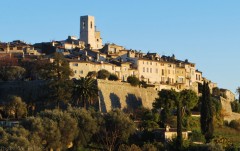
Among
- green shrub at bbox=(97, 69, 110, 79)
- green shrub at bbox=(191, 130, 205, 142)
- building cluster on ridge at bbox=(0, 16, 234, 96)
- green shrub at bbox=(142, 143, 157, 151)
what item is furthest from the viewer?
building cluster on ridge at bbox=(0, 16, 234, 96)

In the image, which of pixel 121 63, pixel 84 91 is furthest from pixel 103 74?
pixel 84 91

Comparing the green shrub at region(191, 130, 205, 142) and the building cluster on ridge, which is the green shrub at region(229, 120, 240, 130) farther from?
the green shrub at region(191, 130, 205, 142)

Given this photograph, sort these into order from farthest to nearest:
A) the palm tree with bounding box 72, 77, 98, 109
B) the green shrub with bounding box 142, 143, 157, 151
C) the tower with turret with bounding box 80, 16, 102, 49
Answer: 1. the tower with turret with bounding box 80, 16, 102, 49
2. the palm tree with bounding box 72, 77, 98, 109
3. the green shrub with bounding box 142, 143, 157, 151

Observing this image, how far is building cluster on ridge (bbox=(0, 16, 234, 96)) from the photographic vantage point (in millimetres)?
86688

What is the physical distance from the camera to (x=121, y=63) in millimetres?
89438

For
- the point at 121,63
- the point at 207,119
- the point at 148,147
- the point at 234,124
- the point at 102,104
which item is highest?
the point at 121,63

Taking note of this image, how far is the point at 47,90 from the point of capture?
233 ft

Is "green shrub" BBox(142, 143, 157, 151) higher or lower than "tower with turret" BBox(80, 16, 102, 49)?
lower

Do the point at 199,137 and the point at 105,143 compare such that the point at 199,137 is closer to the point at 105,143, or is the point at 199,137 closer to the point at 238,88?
the point at 105,143

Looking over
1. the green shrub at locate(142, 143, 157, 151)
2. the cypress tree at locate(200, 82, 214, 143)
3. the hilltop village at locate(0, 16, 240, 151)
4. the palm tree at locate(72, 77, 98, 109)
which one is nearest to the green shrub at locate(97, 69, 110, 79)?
the hilltop village at locate(0, 16, 240, 151)

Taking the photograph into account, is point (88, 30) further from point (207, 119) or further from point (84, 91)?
point (207, 119)

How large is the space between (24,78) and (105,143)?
77.9 ft

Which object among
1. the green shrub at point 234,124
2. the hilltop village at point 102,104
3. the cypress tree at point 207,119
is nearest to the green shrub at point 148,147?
the hilltop village at point 102,104


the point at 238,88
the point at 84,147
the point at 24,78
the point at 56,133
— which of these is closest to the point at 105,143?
the point at 84,147
